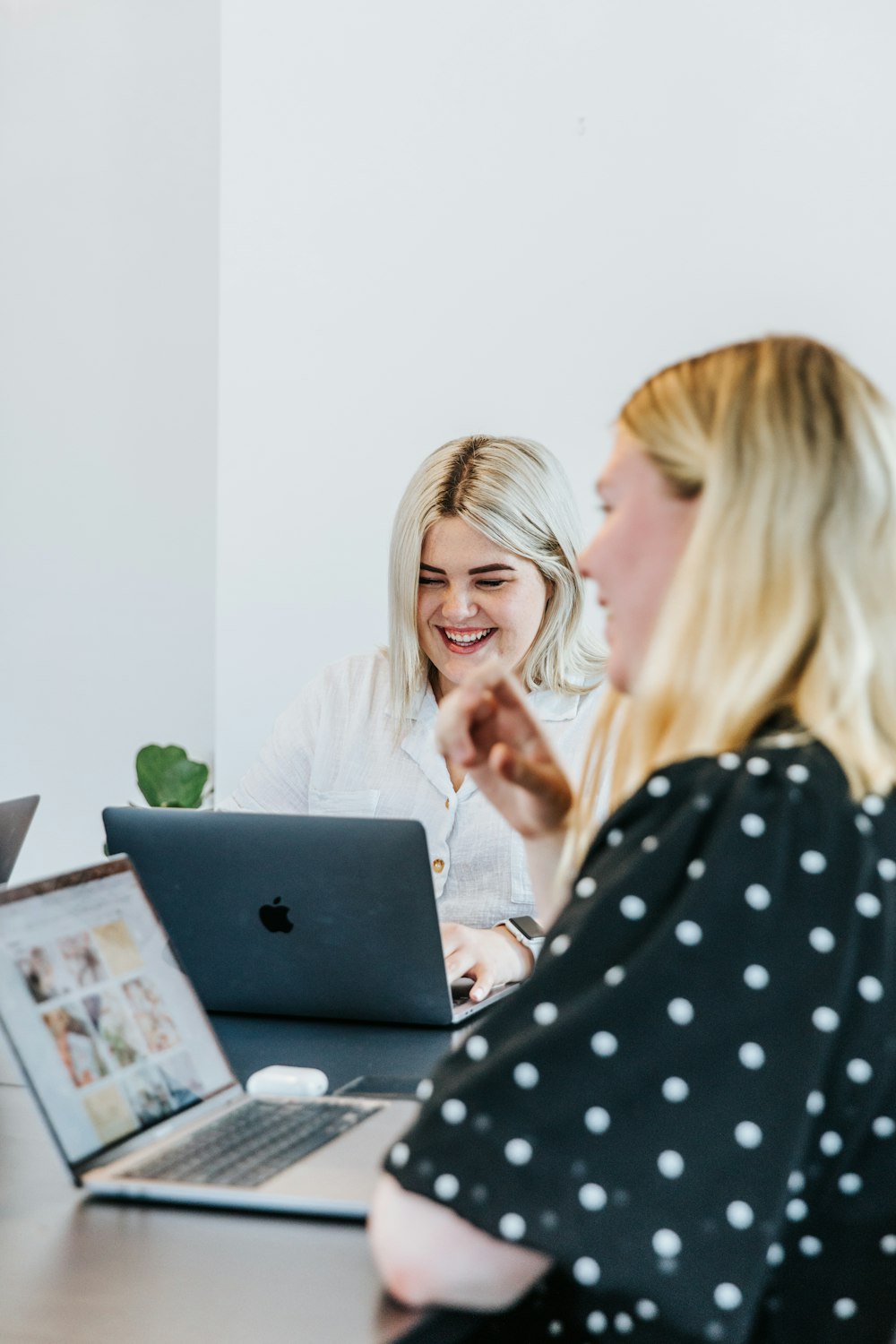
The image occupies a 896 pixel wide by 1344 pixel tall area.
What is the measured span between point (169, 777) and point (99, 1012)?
2.01 m

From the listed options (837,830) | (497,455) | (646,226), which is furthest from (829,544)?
(646,226)

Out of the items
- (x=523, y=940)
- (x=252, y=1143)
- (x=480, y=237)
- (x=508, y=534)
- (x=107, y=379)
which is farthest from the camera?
(x=107, y=379)

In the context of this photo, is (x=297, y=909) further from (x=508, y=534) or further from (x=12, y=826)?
(x=508, y=534)

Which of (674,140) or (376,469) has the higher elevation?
(674,140)

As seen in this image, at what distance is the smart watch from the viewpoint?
1915 mm

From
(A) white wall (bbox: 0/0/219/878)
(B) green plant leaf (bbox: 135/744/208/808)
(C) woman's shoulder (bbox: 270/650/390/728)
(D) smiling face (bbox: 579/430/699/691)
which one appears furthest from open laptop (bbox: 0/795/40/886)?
(A) white wall (bbox: 0/0/219/878)

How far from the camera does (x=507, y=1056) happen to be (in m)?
0.82

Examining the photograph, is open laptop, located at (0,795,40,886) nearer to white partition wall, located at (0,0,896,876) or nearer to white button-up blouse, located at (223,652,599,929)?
white button-up blouse, located at (223,652,599,929)

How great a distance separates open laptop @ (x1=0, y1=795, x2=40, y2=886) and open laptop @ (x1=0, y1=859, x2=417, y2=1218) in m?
0.54

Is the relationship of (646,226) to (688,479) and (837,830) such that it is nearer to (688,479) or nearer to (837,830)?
(688,479)

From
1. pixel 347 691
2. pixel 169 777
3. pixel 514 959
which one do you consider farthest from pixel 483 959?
pixel 169 777

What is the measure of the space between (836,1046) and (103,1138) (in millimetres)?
598

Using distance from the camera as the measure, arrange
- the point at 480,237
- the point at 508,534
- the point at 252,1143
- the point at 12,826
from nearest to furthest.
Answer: the point at 252,1143
the point at 12,826
the point at 508,534
the point at 480,237

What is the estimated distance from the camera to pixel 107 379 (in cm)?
368
